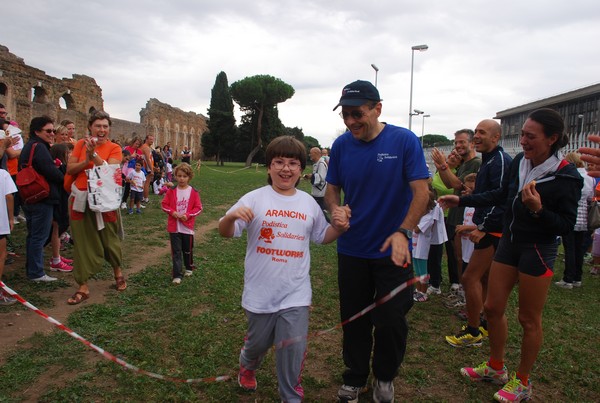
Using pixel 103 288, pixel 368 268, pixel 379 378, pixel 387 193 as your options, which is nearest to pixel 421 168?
pixel 387 193

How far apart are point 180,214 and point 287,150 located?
3.56 meters

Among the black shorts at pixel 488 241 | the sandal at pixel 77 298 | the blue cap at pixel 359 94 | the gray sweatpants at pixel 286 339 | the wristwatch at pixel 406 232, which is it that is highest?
the blue cap at pixel 359 94

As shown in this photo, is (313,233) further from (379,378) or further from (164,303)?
(164,303)

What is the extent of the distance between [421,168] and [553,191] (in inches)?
40.7

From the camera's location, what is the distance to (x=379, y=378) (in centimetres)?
307

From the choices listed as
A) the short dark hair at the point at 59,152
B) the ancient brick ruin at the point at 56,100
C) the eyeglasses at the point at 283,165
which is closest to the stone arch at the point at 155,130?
the ancient brick ruin at the point at 56,100

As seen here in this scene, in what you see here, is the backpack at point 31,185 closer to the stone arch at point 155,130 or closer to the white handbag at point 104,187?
the white handbag at point 104,187

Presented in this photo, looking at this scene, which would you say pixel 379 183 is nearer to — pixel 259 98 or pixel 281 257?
pixel 281 257

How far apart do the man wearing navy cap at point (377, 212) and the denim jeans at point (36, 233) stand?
444 cm

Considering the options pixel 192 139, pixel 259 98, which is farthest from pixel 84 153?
pixel 192 139

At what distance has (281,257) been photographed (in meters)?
2.86

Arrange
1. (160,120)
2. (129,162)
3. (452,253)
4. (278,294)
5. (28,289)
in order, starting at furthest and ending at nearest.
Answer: (160,120)
(129,162)
(452,253)
(28,289)
(278,294)

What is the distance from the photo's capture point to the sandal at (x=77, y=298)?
4.97 metres

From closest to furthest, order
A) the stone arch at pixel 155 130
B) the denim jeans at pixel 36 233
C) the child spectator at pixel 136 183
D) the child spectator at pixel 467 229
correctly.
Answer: the child spectator at pixel 467 229, the denim jeans at pixel 36 233, the child spectator at pixel 136 183, the stone arch at pixel 155 130
